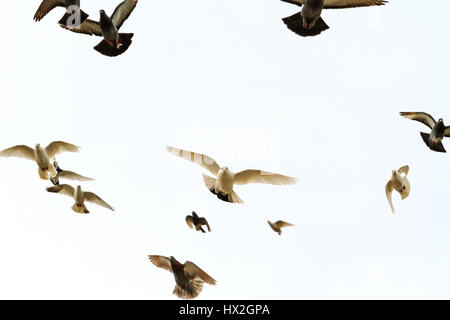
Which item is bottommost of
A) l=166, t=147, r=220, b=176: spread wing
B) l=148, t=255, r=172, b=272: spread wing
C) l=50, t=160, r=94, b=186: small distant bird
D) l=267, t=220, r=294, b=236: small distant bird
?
l=148, t=255, r=172, b=272: spread wing

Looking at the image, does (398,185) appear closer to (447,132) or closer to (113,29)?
(447,132)

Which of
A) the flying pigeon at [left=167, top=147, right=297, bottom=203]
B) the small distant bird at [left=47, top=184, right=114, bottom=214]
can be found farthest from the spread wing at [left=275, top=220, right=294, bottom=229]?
the small distant bird at [left=47, top=184, right=114, bottom=214]

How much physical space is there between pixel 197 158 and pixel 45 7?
4856mm

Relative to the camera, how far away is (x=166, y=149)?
1542cm

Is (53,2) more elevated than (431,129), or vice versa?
(53,2)

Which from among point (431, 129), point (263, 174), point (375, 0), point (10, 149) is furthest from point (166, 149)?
point (431, 129)

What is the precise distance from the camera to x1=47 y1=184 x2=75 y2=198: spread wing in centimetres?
1772

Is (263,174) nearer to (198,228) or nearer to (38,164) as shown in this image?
(198,228)

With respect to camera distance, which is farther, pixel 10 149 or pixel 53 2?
pixel 10 149

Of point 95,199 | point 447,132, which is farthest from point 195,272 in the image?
point 447,132

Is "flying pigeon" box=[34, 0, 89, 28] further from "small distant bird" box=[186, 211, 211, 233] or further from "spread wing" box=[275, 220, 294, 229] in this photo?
"spread wing" box=[275, 220, 294, 229]

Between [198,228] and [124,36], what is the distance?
4.70 m

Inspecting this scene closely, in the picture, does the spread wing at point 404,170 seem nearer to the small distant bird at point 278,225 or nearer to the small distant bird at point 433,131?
the small distant bird at point 433,131

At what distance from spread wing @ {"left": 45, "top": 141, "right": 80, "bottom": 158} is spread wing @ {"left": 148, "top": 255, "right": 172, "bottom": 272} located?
3.24 meters
